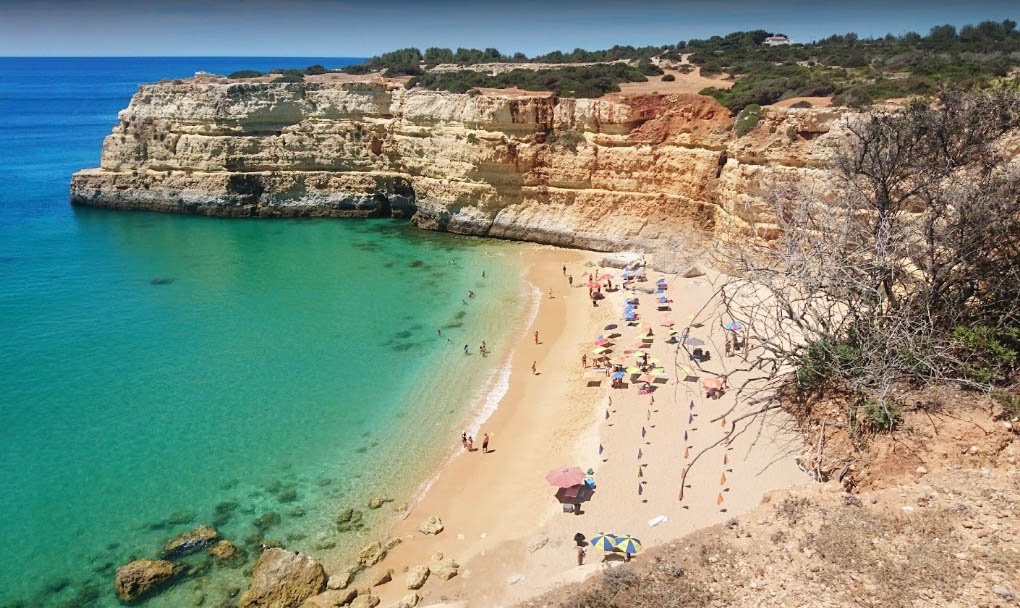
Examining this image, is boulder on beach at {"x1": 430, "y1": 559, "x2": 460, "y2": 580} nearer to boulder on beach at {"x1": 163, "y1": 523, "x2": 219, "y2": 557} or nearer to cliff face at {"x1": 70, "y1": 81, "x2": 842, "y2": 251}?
boulder on beach at {"x1": 163, "y1": 523, "x2": 219, "y2": 557}

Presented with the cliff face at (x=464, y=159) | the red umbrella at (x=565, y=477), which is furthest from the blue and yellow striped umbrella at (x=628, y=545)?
the cliff face at (x=464, y=159)

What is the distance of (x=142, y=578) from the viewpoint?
12938 mm

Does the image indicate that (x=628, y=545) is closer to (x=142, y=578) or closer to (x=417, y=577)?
(x=417, y=577)

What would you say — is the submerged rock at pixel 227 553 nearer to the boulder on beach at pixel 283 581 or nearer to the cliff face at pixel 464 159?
the boulder on beach at pixel 283 581

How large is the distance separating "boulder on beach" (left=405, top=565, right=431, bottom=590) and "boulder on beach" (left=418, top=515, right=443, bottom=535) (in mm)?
1203

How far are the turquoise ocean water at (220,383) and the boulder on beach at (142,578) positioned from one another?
0.32 m

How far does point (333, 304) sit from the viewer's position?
27891 mm

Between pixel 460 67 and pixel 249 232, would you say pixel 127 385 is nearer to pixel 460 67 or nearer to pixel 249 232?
pixel 249 232

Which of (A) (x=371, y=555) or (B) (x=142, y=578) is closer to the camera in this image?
(B) (x=142, y=578)

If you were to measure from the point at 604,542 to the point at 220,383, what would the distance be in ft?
49.0

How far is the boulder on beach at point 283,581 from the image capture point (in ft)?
40.8

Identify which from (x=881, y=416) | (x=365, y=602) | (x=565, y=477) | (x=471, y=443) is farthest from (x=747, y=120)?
(x=365, y=602)

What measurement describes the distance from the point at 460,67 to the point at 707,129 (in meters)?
31.2

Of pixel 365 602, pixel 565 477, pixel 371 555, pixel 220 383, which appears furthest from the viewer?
pixel 220 383
